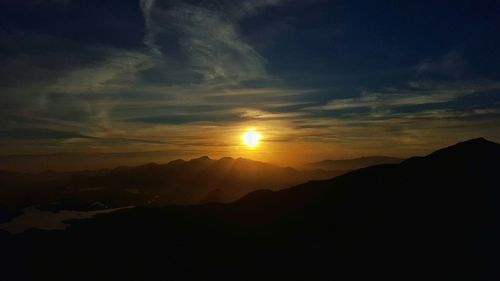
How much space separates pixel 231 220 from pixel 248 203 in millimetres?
9549

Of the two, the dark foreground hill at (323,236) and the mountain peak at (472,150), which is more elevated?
the mountain peak at (472,150)

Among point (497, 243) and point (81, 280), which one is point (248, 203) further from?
point (497, 243)

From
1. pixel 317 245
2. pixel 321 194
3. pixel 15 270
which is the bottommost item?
pixel 15 270

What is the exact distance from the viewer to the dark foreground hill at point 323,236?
62.9m

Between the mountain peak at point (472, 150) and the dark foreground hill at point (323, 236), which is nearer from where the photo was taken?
the dark foreground hill at point (323, 236)

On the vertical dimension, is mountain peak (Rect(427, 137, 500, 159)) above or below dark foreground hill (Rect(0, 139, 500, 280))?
above

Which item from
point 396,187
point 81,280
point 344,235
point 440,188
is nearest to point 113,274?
point 81,280

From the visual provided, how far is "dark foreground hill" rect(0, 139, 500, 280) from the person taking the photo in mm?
62906

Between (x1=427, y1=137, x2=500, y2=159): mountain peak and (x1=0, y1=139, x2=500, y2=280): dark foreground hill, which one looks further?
(x1=427, y1=137, x2=500, y2=159): mountain peak

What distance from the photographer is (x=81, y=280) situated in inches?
3068

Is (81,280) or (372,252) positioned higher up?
(372,252)

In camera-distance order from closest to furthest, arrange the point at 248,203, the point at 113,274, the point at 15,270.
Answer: the point at 113,274
the point at 15,270
the point at 248,203

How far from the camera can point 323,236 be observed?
A: 75.6m

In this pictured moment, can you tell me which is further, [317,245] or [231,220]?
[231,220]
